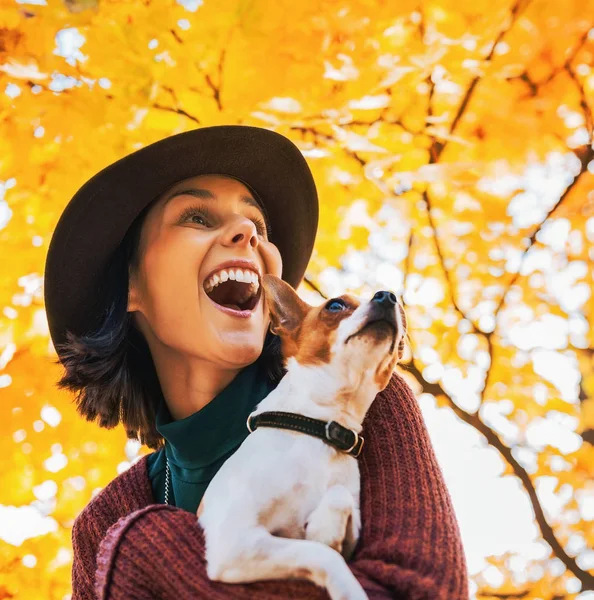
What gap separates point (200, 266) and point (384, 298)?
1.91 feet

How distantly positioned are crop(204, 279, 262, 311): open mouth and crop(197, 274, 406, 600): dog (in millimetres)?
176

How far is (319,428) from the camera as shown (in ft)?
4.78

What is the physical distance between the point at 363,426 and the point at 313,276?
220cm

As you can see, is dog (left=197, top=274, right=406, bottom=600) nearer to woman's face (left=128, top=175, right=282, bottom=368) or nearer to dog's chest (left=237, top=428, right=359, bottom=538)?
dog's chest (left=237, top=428, right=359, bottom=538)

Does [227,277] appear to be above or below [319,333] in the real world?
above

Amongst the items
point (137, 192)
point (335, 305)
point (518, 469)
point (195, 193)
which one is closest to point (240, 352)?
point (335, 305)

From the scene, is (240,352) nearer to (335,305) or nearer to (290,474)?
(335,305)

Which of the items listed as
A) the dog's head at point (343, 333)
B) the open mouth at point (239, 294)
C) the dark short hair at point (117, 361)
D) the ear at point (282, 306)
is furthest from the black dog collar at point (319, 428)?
the dark short hair at point (117, 361)

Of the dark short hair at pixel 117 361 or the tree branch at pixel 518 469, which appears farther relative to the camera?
the tree branch at pixel 518 469

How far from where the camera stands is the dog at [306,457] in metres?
1.27

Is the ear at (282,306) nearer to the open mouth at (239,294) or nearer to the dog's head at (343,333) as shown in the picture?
the dog's head at (343,333)

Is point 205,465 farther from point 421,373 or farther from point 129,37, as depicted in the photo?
point 129,37

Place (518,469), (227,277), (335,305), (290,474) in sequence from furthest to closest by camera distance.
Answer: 1. (518,469)
2. (227,277)
3. (335,305)
4. (290,474)

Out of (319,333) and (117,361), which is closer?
(319,333)
